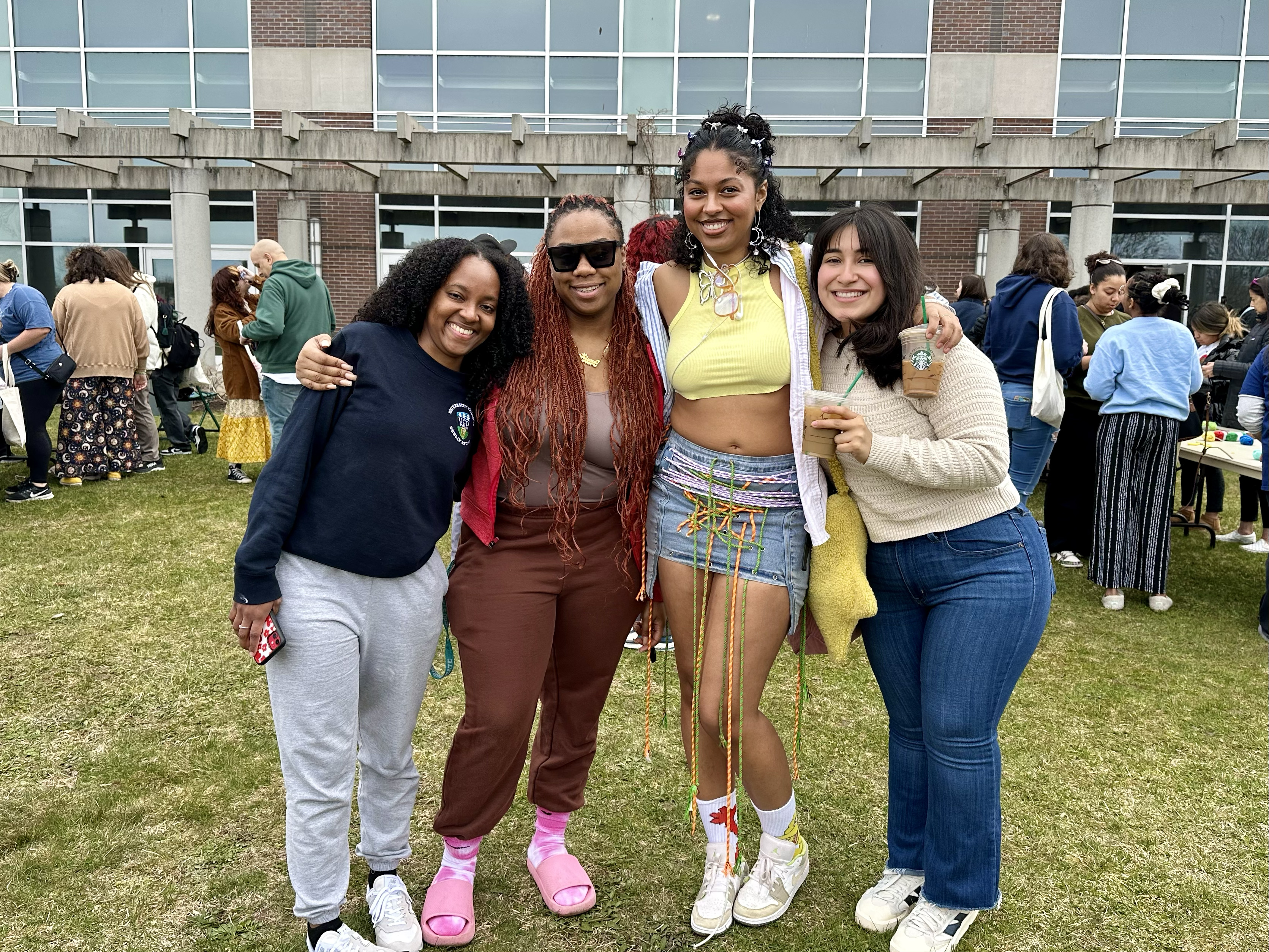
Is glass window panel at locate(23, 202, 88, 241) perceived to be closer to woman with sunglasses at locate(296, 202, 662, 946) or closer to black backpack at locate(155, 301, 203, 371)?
black backpack at locate(155, 301, 203, 371)

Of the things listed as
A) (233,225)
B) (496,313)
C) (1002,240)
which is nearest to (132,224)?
(233,225)

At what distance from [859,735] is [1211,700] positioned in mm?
1785

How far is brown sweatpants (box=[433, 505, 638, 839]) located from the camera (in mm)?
2461

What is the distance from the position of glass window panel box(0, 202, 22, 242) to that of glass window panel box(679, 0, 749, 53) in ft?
39.9

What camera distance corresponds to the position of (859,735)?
391 centimetres

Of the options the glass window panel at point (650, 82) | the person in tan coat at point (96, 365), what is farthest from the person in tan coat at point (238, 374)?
the glass window panel at point (650, 82)

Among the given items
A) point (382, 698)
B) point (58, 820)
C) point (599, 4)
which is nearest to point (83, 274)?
point (58, 820)

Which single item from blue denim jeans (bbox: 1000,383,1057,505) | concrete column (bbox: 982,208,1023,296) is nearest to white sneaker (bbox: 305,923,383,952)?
blue denim jeans (bbox: 1000,383,1057,505)

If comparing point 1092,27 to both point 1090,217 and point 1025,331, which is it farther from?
point 1025,331

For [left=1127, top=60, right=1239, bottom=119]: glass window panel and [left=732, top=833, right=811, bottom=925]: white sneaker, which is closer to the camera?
[left=732, top=833, right=811, bottom=925]: white sneaker

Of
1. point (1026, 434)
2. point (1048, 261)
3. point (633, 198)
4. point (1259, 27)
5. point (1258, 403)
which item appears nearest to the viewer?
point (1258, 403)

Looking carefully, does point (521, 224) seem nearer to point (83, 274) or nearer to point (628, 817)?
point (83, 274)

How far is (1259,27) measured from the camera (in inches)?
597

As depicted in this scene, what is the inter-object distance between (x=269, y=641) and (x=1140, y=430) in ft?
16.8
